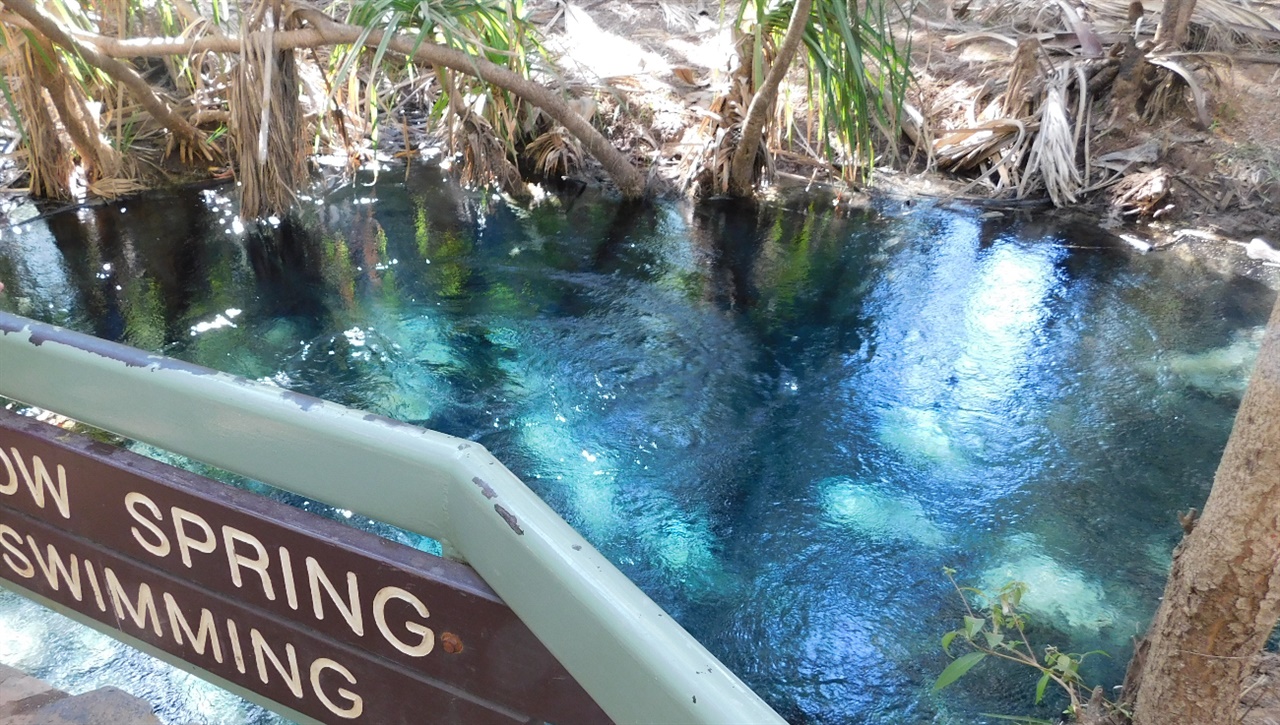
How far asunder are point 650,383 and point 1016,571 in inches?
68.0

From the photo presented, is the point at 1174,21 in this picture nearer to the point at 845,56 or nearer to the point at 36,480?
the point at 845,56

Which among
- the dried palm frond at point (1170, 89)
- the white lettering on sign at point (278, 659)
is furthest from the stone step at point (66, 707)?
the dried palm frond at point (1170, 89)

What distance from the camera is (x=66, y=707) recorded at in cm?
155

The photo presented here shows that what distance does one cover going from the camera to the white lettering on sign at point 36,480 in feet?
4.21

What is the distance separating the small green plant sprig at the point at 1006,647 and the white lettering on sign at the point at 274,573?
144 centimetres

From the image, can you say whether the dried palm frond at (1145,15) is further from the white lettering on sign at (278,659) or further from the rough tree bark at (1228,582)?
the white lettering on sign at (278,659)

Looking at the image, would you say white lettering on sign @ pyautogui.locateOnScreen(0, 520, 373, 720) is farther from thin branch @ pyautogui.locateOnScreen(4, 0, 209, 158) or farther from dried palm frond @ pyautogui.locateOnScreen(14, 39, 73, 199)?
dried palm frond @ pyautogui.locateOnScreen(14, 39, 73, 199)

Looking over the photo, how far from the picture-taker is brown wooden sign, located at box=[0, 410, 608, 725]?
1009mm

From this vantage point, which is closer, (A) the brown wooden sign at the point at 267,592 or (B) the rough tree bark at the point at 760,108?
(A) the brown wooden sign at the point at 267,592

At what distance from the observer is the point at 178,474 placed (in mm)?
1193

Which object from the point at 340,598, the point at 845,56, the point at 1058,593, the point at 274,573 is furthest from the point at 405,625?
the point at 845,56

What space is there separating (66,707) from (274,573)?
2.35ft

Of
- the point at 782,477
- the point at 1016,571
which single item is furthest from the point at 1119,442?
the point at 782,477

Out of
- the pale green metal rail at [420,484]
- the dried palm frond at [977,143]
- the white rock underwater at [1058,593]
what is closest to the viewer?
the pale green metal rail at [420,484]
